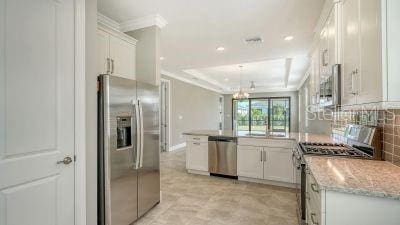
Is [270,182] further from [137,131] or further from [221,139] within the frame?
[137,131]

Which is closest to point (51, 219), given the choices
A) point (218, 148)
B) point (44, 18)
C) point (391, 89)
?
point (44, 18)

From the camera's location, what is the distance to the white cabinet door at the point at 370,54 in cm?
114

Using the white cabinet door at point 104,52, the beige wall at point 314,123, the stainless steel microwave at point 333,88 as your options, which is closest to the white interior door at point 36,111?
the white cabinet door at point 104,52

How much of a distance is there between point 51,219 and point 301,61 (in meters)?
5.62

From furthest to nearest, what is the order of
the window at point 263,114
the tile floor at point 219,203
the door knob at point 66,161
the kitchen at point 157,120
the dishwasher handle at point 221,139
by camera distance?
the window at point 263,114
the dishwasher handle at point 221,139
the tile floor at point 219,203
the door knob at point 66,161
the kitchen at point 157,120

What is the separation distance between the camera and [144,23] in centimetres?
284

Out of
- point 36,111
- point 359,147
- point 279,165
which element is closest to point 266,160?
point 279,165

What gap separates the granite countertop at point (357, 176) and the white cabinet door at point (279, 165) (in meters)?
1.71

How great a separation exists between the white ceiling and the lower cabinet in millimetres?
1940

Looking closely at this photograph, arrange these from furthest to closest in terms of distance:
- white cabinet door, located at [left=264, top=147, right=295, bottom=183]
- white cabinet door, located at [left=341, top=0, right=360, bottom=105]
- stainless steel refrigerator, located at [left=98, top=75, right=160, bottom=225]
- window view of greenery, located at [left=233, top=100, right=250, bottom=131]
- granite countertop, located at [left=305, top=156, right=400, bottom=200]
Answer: window view of greenery, located at [left=233, top=100, right=250, bottom=131], white cabinet door, located at [left=264, top=147, right=295, bottom=183], stainless steel refrigerator, located at [left=98, top=75, right=160, bottom=225], white cabinet door, located at [left=341, top=0, right=360, bottom=105], granite countertop, located at [left=305, top=156, right=400, bottom=200]

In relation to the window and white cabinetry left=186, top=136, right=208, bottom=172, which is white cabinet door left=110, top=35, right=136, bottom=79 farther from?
the window

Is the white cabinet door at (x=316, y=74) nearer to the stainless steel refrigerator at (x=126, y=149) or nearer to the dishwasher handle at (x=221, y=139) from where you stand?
the dishwasher handle at (x=221, y=139)

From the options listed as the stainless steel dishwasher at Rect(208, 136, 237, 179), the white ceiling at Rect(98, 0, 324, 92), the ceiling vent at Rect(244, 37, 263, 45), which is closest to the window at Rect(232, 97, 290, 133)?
the white ceiling at Rect(98, 0, 324, 92)

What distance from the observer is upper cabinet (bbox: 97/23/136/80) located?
2.32 metres
